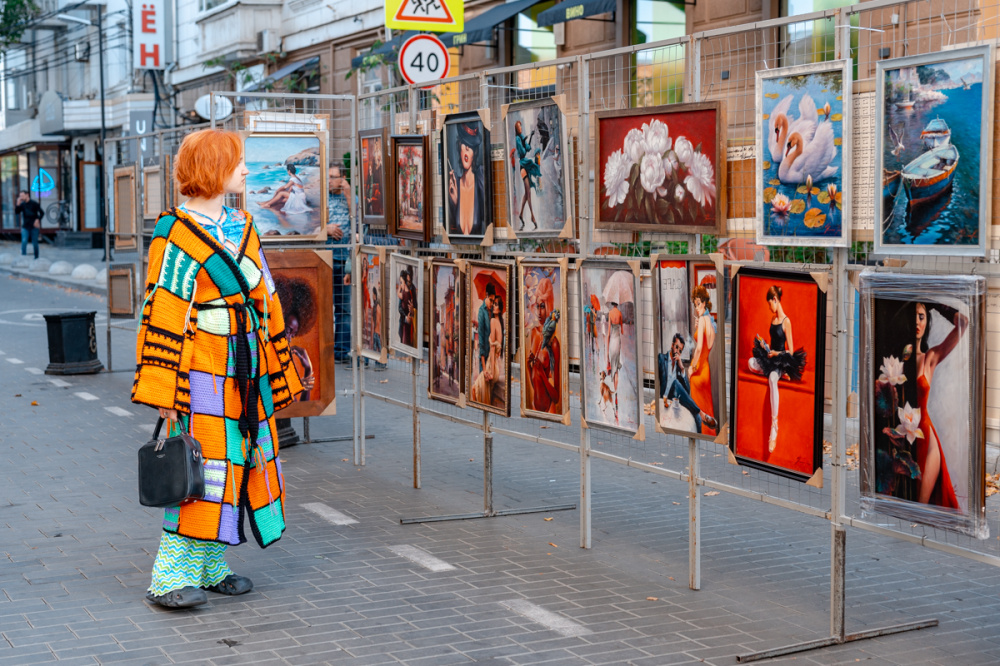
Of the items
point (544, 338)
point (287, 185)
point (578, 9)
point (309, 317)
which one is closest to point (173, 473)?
point (544, 338)

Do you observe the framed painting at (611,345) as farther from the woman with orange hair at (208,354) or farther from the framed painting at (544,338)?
the woman with orange hair at (208,354)

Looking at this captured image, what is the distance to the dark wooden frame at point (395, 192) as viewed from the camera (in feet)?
25.5

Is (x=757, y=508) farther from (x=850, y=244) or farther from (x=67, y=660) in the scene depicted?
(x=67, y=660)

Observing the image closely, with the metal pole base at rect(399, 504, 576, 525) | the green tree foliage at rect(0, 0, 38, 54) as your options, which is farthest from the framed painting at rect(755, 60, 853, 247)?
the green tree foliage at rect(0, 0, 38, 54)

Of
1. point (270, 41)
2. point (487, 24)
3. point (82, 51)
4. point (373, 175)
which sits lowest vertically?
point (373, 175)

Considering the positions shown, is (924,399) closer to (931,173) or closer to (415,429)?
(931,173)

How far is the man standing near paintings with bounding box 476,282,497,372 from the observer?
7031 mm

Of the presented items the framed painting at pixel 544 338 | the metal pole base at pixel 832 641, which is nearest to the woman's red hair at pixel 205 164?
the framed painting at pixel 544 338

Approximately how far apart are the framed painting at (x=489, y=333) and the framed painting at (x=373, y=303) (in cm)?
123

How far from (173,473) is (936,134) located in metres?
3.52

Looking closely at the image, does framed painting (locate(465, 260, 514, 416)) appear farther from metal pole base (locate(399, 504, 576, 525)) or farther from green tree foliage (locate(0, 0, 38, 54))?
green tree foliage (locate(0, 0, 38, 54))

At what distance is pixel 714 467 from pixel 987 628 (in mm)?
3507

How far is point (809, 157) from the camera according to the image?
4957 mm

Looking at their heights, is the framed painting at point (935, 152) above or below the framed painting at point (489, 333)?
above
